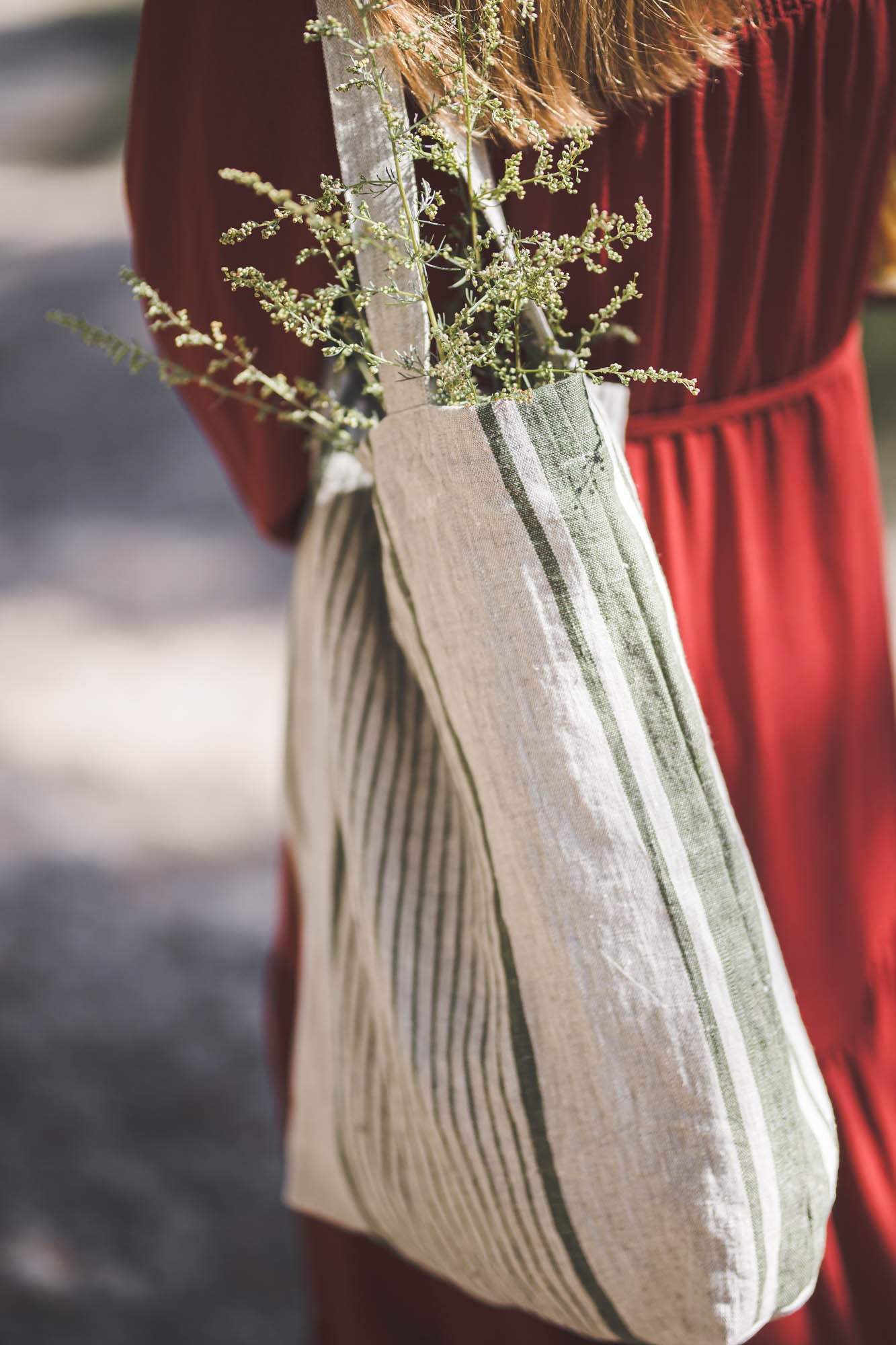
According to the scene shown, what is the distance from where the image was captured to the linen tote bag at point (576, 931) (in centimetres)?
58

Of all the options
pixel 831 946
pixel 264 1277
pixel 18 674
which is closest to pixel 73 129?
pixel 18 674

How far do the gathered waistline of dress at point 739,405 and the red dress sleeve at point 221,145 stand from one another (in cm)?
23

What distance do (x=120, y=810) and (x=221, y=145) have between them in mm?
1872

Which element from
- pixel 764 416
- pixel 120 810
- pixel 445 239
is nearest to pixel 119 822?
pixel 120 810

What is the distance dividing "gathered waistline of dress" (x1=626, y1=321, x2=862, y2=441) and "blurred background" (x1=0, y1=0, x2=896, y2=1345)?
2.22 feet

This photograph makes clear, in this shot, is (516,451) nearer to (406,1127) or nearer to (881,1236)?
(406,1127)

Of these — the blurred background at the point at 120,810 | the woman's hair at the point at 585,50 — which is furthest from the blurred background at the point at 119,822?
the woman's hair at the point at 585,50

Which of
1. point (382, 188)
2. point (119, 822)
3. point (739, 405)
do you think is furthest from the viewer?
point (119, 822)

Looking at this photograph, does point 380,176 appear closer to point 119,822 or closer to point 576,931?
point 576,931

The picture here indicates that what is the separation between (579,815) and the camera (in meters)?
0.59

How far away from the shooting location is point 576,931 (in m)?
0.60

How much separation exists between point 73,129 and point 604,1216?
187 inches

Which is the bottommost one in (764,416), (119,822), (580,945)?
Answer: (119,822)

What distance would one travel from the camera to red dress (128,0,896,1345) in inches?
Answer: 26.1
